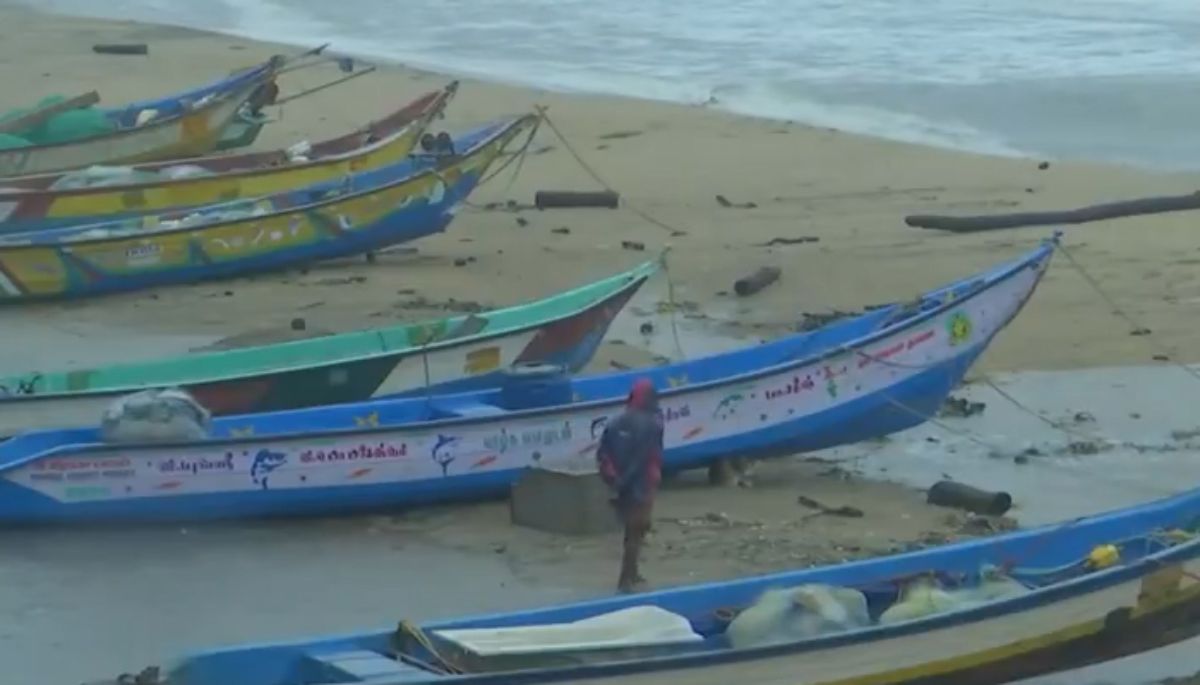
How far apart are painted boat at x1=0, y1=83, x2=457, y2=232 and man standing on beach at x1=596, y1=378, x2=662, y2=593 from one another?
916 cm

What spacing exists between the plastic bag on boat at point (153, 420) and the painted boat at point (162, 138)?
31.5 ft

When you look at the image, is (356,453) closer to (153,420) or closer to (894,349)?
(153,420)

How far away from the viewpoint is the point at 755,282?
1680 centimetres

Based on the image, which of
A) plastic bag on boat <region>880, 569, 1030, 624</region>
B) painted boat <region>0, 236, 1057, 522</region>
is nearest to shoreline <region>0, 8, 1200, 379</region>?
painted boat <region>0, 236, 1057, 522</region>

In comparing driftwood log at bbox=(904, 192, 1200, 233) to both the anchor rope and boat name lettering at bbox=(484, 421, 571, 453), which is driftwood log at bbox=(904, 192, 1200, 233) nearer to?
the anchor rope

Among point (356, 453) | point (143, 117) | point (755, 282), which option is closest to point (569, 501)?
point (356, 453)

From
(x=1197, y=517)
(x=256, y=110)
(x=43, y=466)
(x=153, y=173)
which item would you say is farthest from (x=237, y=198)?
(x=1197, y=517)

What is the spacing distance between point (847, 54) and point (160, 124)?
13179 mm

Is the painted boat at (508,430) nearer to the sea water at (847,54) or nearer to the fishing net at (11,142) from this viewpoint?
the fishing net at (11,142)

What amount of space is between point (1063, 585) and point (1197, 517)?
1018 mm

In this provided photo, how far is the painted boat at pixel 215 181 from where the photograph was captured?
18484mm

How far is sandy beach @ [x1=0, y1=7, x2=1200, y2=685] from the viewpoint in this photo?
37.7ft

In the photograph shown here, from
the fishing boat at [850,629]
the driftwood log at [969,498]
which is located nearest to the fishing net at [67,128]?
the driftwood log at [969,498]

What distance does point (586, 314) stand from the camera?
13.5 m
